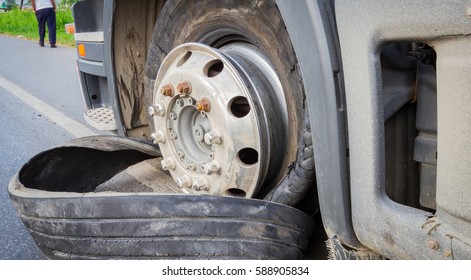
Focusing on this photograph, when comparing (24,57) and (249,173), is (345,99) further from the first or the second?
(24,57)

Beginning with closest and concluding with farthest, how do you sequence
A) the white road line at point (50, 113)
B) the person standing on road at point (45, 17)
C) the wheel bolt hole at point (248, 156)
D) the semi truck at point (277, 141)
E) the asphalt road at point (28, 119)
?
the semi truck at point (277, 141)
the wheel bolt hole at point (248, 156)
the asphalt road at point (28, 119)
the white road line at point (50, 113)
the person standing on road at point (45, 17)

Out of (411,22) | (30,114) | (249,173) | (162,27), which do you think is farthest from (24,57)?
(411,22)

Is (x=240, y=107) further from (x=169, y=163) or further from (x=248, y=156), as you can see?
(x=169, y=163)

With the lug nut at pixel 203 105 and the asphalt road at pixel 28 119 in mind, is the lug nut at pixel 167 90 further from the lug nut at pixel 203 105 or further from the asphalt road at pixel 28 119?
the asphalt road at pixel 28 119

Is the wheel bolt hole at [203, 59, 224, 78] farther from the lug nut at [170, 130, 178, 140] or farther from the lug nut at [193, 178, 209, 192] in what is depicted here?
the lug nut at [193, 178, 209, 192]

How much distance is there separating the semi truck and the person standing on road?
11.0 metres

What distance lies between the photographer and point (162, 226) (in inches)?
62.2

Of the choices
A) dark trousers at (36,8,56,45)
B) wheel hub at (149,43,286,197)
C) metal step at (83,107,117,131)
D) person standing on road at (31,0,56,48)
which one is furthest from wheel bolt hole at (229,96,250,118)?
dark trousers at (36,8,56,45)

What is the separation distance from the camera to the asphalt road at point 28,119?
2.44 metres

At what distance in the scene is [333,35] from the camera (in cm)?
126

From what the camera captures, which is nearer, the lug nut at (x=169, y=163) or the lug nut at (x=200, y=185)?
the lug nut at (x=200, y=185)

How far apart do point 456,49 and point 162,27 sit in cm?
142

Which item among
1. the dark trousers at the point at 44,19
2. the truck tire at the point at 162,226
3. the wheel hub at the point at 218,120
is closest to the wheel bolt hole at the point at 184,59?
the wheel hub at the point at 218,120

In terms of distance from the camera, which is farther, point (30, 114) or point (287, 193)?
point (30, 114)
